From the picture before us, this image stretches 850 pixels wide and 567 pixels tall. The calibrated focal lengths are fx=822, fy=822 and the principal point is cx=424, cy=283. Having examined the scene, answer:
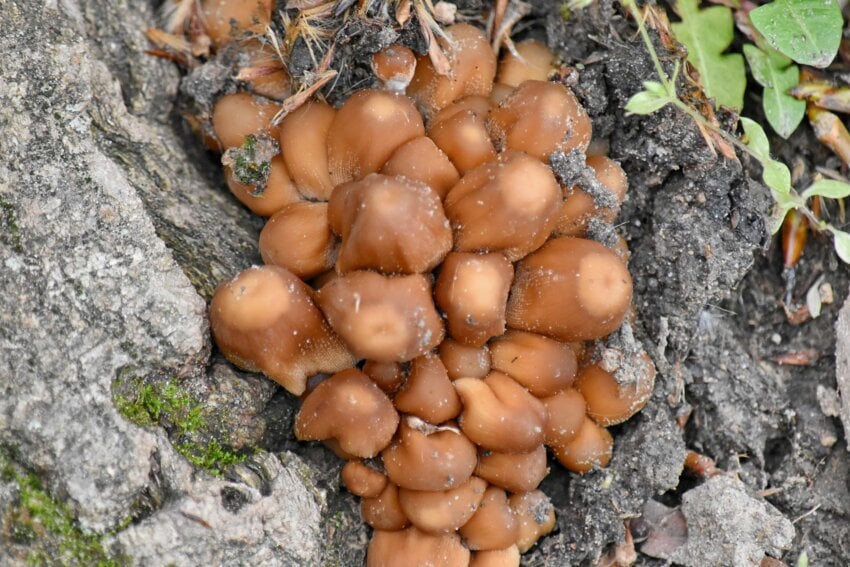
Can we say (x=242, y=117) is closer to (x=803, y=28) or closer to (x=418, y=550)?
(x=418, y=550)

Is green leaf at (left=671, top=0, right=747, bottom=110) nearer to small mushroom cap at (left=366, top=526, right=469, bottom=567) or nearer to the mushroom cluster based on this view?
the mushroom cluster

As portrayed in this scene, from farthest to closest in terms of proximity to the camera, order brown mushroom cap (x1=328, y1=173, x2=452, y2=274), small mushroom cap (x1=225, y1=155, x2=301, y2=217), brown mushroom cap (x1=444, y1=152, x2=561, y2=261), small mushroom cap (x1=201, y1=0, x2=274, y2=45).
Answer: small mushroom cap (x1=201, y1=0, x2=274, y2=45) → small mushroom cap (x1=225, y1=155, x2=301, y2=217) → brown mushroom cap (x1=444, y1=152, x2=561, y2=261) → brown mushroom cap (x1=328, y1=173, x2=452, y2=274)

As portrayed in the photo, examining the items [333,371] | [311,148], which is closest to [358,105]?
[311,148]

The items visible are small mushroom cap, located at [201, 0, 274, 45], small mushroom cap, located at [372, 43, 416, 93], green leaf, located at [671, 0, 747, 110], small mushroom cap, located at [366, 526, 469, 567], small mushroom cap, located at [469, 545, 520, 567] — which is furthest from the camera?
green leaf, located at [671, 0, 747, 110]

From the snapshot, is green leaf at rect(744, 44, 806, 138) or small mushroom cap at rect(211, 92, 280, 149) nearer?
small mushroom cap at rect(211, 92, 280, 149)

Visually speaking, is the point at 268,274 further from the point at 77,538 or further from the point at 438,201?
the point at 77,538

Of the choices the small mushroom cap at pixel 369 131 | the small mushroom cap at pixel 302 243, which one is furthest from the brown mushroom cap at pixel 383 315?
the small mushroom cap at pixel 369 131

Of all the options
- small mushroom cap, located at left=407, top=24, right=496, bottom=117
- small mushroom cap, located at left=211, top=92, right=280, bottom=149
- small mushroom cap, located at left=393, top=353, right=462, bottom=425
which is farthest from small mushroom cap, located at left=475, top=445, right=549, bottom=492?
small mushroom cap, located at left=211, top=92, right=280, bottom=149
